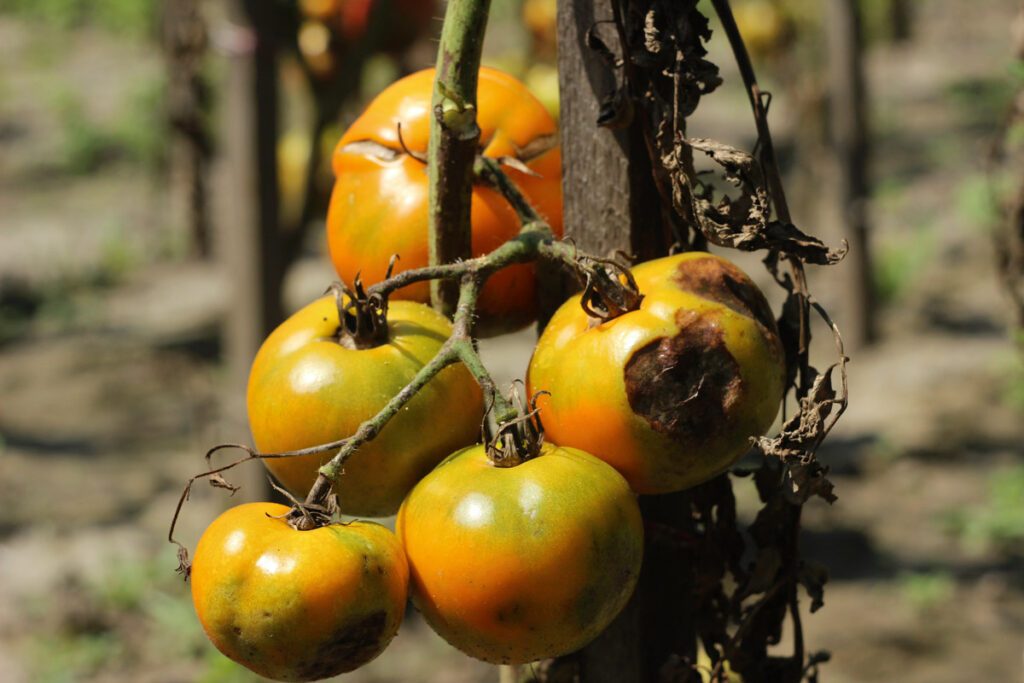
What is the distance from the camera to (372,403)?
100cm

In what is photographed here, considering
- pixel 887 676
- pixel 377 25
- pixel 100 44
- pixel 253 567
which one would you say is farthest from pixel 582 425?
pixel 100 44

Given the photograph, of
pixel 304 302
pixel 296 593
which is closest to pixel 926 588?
pixel 296 593

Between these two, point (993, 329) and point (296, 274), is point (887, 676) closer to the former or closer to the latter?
point (993, 329)

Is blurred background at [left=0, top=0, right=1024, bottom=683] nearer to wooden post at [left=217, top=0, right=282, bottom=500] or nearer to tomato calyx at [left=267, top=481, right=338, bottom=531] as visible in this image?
wooden post at [left=217, top=0, right=282, bottom=500]

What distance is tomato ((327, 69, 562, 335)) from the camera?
1155 millimetres

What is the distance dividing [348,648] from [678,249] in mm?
568

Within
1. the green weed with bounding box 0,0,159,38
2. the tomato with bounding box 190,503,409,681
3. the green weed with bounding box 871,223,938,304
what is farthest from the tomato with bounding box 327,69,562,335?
the green weed with bounding box 0,0,159,38

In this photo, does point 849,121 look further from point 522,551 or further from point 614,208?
point 522,551

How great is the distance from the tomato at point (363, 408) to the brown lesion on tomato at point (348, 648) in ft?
0.49

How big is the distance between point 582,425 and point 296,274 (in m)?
6.93

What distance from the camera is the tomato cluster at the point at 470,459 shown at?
0.90m

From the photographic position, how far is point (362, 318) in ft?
3.39

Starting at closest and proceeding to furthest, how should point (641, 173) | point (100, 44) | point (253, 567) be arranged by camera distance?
point (253, 567)
point (641, 173)
point (100, 44)

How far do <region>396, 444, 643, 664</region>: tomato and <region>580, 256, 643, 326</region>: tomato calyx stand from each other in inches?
5.8
